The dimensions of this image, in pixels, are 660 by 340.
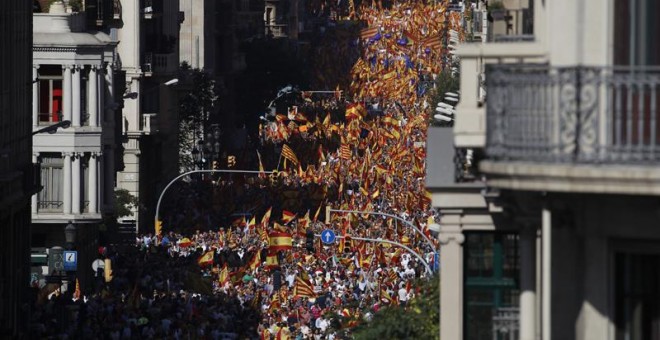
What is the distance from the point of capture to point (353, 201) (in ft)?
285

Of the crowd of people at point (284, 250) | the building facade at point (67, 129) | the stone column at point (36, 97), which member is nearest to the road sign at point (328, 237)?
the crowd of people at point (284, 250)

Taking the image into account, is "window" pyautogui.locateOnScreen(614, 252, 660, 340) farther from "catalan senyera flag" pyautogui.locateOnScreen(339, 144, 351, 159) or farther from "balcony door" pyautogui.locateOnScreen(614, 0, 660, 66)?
"catalan senyera flag" pyautogui.locateOnScreen(339, 144, 351, 159)

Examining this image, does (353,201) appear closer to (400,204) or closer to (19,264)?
(400,204)

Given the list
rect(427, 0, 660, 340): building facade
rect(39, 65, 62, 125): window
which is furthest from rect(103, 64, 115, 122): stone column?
rect(427, 0, 660, 340): building facade

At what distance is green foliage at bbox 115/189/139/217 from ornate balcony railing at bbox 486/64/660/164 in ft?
215

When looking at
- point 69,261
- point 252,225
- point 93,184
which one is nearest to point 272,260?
point 69,261

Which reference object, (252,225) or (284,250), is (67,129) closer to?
(284,250)

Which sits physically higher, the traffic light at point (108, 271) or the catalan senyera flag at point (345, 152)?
the catalan senyera flag at point (345, 152)

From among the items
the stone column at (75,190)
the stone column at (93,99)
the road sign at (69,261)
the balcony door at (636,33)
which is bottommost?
the road sign at (69,261)

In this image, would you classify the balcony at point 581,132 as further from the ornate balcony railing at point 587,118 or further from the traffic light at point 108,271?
the traffic light at point 108,271

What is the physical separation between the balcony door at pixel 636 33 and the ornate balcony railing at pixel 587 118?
113 mm

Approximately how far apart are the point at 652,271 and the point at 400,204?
6746 cm

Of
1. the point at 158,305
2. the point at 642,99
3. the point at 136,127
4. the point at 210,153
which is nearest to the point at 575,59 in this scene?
the point at 642,99

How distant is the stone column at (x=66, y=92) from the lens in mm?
69556
